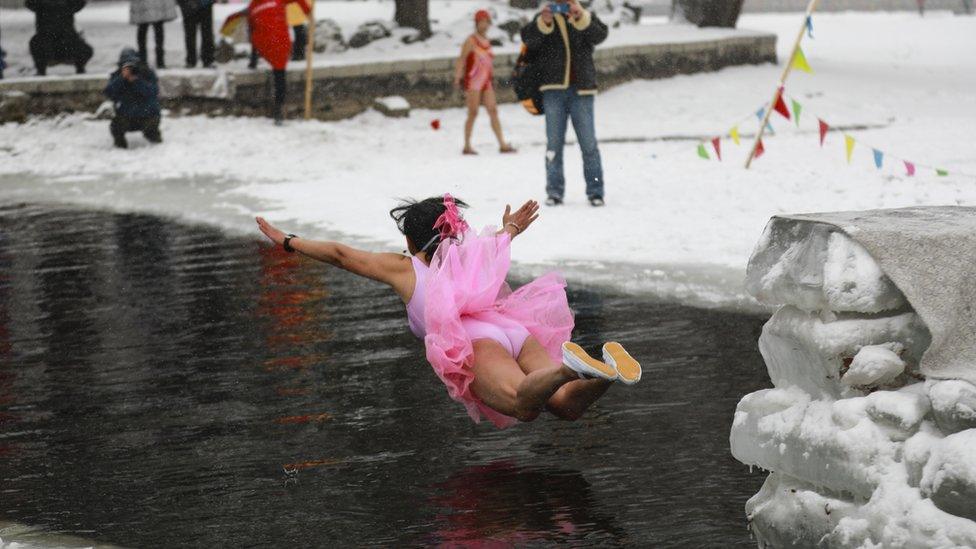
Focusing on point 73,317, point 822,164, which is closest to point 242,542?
point 73,317

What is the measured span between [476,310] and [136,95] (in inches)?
505

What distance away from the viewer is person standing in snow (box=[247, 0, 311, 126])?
18.9 metres

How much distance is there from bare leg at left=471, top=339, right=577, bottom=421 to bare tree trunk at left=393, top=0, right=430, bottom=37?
17605 mm

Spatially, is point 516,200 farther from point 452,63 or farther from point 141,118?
point 452,63

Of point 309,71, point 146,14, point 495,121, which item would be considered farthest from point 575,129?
point 146,14

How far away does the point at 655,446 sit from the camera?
5969 mm

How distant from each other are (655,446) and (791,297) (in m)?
1.71

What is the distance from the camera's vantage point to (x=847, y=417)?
4.07 m

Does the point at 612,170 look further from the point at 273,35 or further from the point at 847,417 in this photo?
the point at 847,417

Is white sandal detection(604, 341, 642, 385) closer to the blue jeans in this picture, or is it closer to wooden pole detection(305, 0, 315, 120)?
the blue jeans

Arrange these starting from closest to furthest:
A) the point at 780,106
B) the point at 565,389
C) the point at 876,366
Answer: the point at 876,366 < the point at 565,389 < the point at 780,106

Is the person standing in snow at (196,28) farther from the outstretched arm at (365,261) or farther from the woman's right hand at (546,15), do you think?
the outstretched arm at (365,261)

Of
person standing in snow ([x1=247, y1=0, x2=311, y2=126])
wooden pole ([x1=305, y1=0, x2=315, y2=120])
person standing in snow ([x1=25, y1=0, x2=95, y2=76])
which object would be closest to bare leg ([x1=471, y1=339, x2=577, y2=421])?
person standing in snow ([x1=247, y1=0, x2=311, y2=126])

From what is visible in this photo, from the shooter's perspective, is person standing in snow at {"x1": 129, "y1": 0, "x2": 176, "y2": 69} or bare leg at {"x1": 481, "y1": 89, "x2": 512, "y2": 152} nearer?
bare leg at {"x1": 481, "y1": 89, "x2": 512, "y2": 152}
